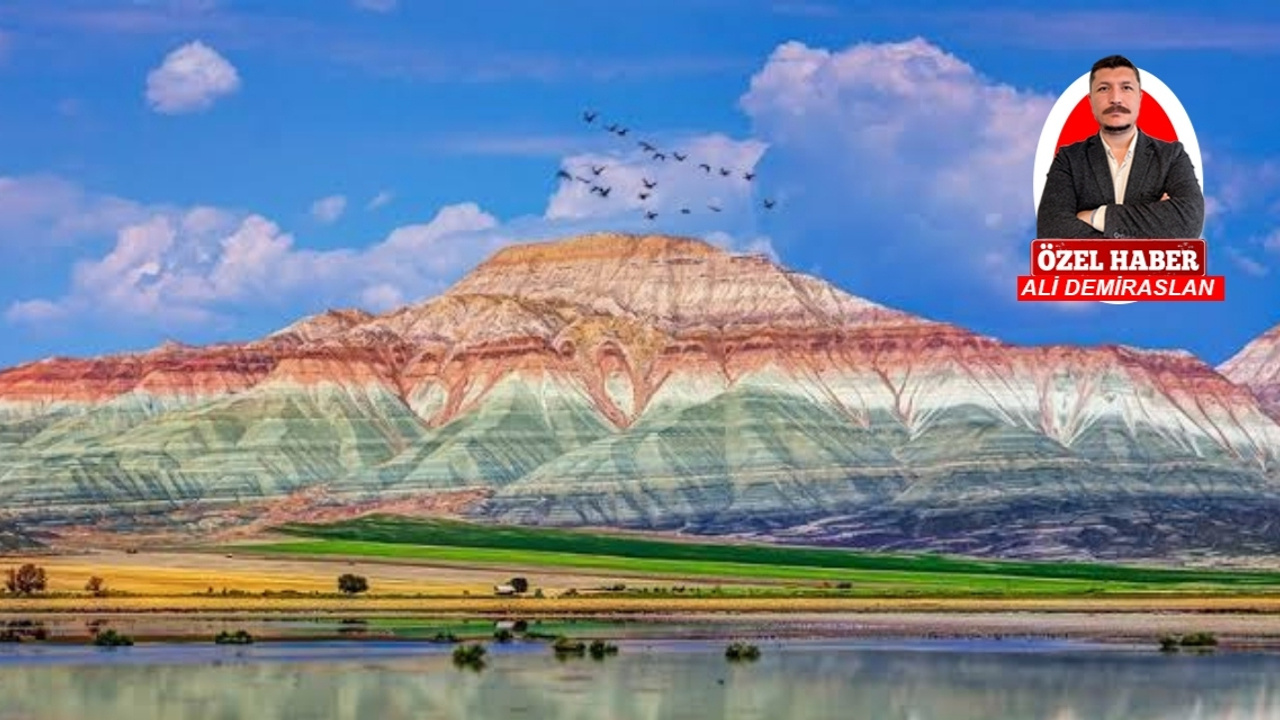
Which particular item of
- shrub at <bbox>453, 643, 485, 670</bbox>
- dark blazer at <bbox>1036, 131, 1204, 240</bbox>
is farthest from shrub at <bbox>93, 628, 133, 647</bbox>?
dark blazer at <bbox>1036, 131, 1204, 240</bbox>

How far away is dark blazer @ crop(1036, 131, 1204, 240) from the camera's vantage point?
197ft

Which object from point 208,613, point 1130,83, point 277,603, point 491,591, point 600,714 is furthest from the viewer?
point 491,591

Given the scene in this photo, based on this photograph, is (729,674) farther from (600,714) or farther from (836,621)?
(836,621)

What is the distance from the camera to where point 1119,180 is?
6081cm

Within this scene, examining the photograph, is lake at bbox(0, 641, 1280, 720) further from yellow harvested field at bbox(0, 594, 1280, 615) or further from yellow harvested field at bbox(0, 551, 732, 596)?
yellow harvested field at bbox(0, 551, 732, 596)

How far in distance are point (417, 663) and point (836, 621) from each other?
126 feet

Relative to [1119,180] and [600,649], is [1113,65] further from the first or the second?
[600,649]

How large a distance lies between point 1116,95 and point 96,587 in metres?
85.6

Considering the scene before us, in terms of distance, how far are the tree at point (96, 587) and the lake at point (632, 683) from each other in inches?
1508

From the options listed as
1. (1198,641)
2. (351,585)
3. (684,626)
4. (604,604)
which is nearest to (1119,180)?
(1198,641)

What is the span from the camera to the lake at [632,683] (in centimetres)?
7175

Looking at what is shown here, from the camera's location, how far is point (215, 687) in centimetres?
7738

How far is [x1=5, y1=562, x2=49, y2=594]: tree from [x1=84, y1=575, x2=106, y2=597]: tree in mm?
2271

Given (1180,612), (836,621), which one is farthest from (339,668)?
(1180,612)
